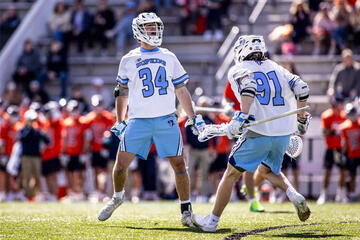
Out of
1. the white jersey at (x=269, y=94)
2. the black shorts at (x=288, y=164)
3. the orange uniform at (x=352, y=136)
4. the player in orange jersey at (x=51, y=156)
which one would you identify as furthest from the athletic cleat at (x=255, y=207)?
the player in orange jersey at (x=51, y=156)

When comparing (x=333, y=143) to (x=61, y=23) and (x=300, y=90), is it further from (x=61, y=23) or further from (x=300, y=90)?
(x=61, y=23)

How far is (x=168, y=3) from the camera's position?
19281mm

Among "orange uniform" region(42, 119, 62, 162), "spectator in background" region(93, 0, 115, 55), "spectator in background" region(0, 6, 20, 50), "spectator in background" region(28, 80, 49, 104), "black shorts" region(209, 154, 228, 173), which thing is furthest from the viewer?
"spectator in background" region(0, 6, 20, 50)

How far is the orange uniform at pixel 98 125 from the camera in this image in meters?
16.0

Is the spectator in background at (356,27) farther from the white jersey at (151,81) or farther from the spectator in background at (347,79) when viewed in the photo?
the white jersey at (151,81)

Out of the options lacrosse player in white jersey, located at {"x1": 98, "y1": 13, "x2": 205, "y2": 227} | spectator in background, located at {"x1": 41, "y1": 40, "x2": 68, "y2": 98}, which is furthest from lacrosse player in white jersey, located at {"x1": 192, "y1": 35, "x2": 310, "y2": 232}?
spectator in background, located at {"x1": 41, "y1": 40, "x2": 68, "y2": 98}

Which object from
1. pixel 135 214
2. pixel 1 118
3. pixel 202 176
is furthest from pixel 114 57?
pixel 135 214

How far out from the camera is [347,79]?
51.4ft

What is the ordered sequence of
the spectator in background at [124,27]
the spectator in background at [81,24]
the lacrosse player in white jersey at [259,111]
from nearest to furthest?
the lacrosse player in white jersey at [259,111], the spectator in background at [124,27], the spectator in background at [81,24]

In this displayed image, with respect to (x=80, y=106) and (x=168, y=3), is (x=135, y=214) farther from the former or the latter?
(x=168, y=3)

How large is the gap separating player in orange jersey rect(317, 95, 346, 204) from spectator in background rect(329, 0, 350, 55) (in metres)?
2.39

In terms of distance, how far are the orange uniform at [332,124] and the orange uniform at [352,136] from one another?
0.51 ft

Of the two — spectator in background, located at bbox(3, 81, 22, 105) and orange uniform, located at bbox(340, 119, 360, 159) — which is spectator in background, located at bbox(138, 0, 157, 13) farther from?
orange uniform, located at bbox(340, 119, 360, 159)

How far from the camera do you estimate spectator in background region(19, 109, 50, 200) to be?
15.6m
